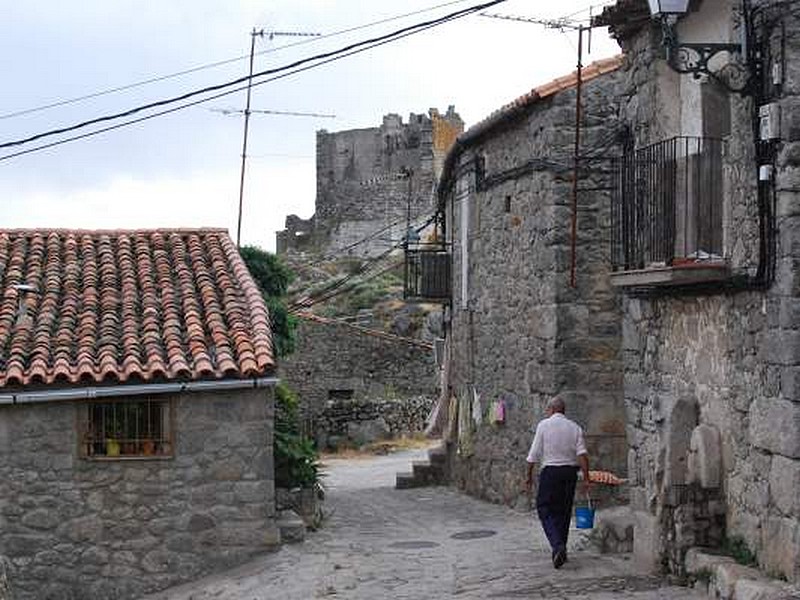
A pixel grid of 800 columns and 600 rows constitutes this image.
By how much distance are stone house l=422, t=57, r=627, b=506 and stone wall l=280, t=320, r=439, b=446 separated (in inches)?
562

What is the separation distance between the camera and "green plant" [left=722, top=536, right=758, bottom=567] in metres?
8.16

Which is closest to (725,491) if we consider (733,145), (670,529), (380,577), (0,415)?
(670,529)

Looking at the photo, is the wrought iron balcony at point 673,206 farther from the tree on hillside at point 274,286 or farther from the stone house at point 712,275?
the tree on hillside at point 274,286

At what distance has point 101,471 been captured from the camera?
1212 cm

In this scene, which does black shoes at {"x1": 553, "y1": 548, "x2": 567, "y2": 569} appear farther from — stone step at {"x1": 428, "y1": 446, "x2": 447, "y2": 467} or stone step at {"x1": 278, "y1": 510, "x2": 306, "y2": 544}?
stone step at {"x1": 428, "y1": 446, "x2": 447, "y2": 467}

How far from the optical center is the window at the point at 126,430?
39.9 feet

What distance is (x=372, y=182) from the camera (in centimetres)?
5653

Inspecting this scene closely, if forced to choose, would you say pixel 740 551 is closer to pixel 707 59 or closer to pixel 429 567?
pixel 707 59

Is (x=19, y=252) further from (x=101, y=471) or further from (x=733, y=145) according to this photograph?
(x=733, y=145)

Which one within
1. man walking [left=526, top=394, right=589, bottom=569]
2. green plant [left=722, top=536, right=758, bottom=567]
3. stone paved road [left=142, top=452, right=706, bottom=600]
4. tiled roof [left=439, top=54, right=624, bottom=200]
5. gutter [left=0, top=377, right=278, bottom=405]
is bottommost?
stone paved road [left=142, top=452, right=706, bottom=600]

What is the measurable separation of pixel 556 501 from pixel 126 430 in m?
4.43

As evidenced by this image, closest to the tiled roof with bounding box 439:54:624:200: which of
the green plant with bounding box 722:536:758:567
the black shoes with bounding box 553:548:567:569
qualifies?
the black shoes with bounding box 553:548:567:569

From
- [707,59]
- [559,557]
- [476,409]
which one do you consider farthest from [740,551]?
[476,409]

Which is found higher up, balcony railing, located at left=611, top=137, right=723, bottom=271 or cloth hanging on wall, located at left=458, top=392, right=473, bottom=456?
balcony railing, located at left=611, top=137, right=723, bottom=271
